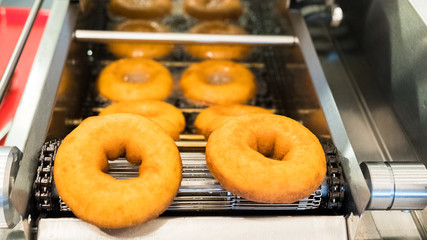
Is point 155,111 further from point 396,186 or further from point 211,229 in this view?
point 396,186

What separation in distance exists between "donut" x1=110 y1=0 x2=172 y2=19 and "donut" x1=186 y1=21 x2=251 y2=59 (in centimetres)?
24

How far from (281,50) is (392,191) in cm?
101

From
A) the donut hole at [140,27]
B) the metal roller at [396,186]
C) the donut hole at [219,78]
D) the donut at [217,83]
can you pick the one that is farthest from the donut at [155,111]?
the metal roller at [396,186]

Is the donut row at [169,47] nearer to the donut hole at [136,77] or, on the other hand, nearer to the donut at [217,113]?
the donut hole at [136,77]

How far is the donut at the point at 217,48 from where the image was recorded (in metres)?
2.02

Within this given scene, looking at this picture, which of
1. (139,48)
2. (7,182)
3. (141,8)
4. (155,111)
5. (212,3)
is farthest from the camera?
(212,3)

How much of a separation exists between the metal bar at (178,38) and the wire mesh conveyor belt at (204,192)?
0.65m

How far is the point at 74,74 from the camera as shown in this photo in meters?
1.64

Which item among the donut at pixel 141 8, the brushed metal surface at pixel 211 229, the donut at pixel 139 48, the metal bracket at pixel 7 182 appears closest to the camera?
the metal bracket at pixel 7 182

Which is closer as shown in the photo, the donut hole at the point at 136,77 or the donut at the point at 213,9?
the donut hole at the point at 136,77

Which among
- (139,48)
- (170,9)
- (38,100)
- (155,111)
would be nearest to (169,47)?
(139,48)

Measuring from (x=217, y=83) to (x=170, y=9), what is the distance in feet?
2.15

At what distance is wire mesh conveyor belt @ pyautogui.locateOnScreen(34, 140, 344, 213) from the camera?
1084mm

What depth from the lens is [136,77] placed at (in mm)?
1798
